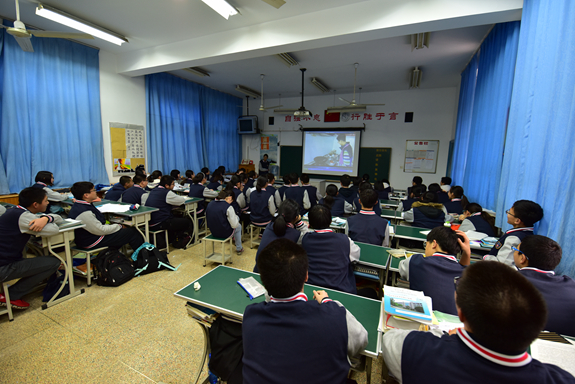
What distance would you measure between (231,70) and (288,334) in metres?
6.35

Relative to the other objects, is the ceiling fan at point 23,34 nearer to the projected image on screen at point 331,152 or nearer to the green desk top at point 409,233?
the green desk top at point 409,233

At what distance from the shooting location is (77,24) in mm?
3789

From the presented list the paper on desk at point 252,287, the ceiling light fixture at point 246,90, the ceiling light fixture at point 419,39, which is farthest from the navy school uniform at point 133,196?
the ceiling light fixture at point 419,39

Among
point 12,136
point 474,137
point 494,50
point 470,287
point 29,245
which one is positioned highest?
point 494,50

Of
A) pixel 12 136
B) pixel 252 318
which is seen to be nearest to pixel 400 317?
pixel 252 318

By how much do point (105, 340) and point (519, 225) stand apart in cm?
358

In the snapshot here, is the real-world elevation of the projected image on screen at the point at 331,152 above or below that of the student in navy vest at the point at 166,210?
above

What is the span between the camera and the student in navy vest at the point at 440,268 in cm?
136

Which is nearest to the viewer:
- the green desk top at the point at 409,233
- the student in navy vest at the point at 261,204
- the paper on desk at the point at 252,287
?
the paper on desk at the point at 252,287

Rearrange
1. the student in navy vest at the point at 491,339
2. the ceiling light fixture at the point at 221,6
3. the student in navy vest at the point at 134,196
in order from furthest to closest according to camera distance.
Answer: the student in navy vest at the point at 134,196, the ceiling light fixture at the point at 221,6, the student in navy vest at the point at 491,339

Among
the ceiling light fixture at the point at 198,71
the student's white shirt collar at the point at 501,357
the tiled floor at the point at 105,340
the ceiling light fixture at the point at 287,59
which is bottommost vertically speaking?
the tiled floor at the point at 105,340

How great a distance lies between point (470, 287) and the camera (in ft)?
2.40

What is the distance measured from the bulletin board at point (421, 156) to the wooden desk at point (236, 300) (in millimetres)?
7002

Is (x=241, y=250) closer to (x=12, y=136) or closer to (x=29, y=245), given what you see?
(x=29, y=245)
